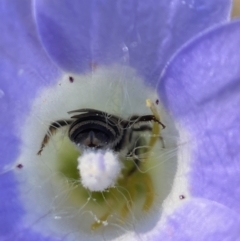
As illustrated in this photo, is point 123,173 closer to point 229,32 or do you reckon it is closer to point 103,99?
point 103,99

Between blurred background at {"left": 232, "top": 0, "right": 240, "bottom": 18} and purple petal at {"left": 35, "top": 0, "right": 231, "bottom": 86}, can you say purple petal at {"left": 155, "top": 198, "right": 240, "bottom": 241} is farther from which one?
blurred background at {"left": 232, "top": 0, "right": 240, "bottom": 18}

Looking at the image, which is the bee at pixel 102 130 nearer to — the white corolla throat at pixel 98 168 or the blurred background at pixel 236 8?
the white corolla throat at pixel 98 168

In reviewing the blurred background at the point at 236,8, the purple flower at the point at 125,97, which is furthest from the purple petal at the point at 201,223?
the blurred background at the point at 236,8

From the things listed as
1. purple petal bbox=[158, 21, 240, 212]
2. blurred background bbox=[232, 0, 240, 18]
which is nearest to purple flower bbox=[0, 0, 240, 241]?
purple petal bbox=[158, 21, 240, 212]

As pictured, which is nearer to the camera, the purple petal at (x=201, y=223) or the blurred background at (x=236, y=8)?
the purple petal at (x=201, y=223)

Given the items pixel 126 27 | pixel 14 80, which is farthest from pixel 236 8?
pixel 14 80

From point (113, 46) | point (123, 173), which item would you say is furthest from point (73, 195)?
point (113, 46)
